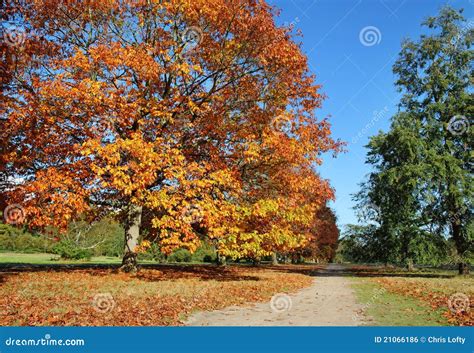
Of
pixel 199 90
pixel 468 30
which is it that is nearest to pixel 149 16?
pixel 199 90

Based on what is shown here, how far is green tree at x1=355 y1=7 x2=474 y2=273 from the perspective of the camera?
80.7 ft

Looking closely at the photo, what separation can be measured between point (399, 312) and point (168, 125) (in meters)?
12.5

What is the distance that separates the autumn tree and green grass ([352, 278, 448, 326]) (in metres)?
5.38

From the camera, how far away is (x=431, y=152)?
24.6 m

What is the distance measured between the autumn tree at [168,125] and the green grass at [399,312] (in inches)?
212

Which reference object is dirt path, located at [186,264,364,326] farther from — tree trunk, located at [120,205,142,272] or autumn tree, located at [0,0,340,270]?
tree trunk, located at [120,205,142,272]

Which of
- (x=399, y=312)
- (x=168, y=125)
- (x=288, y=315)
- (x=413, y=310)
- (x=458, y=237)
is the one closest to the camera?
(x=288, y=315)

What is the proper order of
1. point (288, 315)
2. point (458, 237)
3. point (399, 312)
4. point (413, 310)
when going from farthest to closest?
point (458, 237) < point (413, 310) < point (399, 312) < point (288, 315)

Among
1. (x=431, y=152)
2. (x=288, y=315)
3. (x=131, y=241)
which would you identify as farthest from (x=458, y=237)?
(x=288, y=315)

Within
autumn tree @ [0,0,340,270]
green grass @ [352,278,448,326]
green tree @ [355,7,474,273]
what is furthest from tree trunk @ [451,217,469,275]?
green grass @ [352,278,448,326]

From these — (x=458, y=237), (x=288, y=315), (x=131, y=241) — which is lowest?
(x=288, y=315)

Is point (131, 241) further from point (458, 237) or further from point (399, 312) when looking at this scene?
point (458, 237)

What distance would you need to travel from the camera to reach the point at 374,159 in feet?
98.9

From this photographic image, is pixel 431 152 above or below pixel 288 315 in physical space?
above
